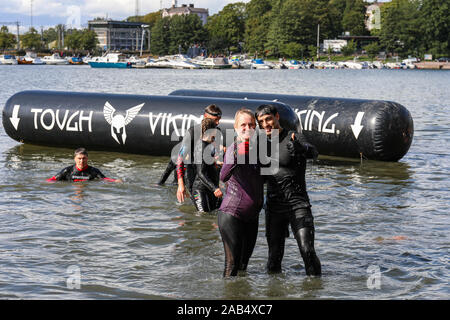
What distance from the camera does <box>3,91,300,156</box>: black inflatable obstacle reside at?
1406 cm

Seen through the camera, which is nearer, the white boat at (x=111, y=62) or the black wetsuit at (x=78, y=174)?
the black wetsuit at (x=78, y=174)

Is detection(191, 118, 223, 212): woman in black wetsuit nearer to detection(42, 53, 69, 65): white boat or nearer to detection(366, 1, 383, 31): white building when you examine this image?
detection(42, 53, 69, 65): white boat

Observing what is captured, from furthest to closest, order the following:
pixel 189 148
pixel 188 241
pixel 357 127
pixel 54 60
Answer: pixel 54 60
pixel 357 127
pixel 189 148
pixel 188 241

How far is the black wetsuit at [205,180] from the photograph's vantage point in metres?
9.05

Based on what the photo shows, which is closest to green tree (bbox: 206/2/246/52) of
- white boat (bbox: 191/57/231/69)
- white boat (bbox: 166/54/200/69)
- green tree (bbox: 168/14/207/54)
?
green tree (bbox: 168/14/207/54)

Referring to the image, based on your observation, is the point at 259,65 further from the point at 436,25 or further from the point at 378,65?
the point at 436,25

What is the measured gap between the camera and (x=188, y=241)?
870cm

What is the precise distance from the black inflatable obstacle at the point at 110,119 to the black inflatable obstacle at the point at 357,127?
1.60 meters

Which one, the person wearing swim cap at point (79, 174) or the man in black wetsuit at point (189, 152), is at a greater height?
the man in black wetsuit at point (189, 152)

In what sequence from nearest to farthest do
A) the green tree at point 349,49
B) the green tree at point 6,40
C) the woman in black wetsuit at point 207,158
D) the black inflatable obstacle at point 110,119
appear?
the woman in black wetsuit at point 207,158, the black inflatable obstacle at point 110,119, the green tree at point 349,49, the green tree at point 6,40

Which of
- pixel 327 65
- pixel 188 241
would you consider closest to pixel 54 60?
pixel 327 65

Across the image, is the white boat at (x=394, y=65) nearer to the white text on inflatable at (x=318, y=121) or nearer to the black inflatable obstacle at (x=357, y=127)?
the black inflatable obstacle at (x=357, y=127)

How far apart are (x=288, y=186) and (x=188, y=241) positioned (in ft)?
8.61

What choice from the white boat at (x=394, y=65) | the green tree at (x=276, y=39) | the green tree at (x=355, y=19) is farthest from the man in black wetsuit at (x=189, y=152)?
the green tree at (x=355, y=19)
